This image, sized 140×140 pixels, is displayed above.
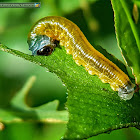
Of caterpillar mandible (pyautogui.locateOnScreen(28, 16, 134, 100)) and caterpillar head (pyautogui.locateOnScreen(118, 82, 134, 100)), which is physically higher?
caterpillar mandible (pyautogui.locateOnScreen(28, 16, 134, 100))

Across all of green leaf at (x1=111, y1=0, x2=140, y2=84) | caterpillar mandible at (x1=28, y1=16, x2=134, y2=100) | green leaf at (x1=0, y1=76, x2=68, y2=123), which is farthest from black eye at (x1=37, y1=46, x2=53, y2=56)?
green leaf at (x1=0, y1=76, x2=68, y2=123)

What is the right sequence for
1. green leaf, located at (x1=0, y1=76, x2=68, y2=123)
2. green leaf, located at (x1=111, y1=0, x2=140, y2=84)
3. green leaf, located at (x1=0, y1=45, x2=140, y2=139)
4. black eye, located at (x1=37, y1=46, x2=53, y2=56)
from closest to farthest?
green leaf, located at (x1=0, y1=45, x2=140, y2=139), green leaf, located at (x1=111, y1=0, x2=140, y2=84), black eye, located at (x1=37, y1=46, x2=53, y2=56), green leaf, located at (x1=0, y1=76, x2=68, y2=123)

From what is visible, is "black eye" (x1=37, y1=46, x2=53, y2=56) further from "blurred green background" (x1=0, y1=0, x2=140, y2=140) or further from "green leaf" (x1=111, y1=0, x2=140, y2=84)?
"blurred green background" (x1=0, y1=0, x2=140, y2=140)

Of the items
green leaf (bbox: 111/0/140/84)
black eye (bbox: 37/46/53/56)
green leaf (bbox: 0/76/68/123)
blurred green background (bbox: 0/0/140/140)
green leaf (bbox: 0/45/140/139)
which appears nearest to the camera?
green leaf (bbox: 0/45/140/139)

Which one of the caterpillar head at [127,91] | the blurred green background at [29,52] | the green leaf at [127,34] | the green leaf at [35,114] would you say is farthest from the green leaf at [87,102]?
the blurred green background at [29,52]

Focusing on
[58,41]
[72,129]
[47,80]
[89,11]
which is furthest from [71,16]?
[72,129]

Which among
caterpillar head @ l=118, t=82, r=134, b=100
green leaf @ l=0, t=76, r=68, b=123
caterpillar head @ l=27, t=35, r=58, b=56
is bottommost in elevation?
green leaf @ l=0, t=76, r=68, b=123

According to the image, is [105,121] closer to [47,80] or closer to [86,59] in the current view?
[86,59]
